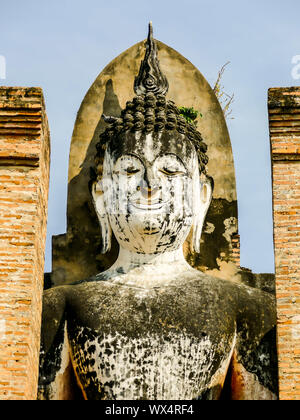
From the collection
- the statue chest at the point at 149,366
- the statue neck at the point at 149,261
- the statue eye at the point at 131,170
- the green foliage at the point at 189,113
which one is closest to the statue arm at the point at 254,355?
the statue chest at the point at 149,366

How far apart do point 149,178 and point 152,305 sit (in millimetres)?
1342

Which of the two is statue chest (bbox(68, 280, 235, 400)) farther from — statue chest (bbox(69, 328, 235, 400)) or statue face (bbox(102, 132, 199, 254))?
statue face (bbox(102, 132, 199, 254))

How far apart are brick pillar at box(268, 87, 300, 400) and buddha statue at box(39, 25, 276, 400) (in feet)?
3.60

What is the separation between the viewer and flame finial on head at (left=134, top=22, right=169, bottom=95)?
1472cm

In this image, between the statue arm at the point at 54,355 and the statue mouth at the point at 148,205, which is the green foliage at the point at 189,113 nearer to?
the statue mouth at the point at 148,205

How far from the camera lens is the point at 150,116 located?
14.1 metres

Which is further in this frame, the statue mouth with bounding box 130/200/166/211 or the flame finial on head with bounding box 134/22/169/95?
the flame finial on head with bounding box 134/22/169/95

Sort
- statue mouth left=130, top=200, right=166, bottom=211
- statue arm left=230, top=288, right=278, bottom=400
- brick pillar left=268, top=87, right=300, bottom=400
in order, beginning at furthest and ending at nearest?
statue mouth left=130, top=200, right=166, bottom=211 → statue arm left=230, top=288, right=278, bottom=400 → brick pillar left=268, top=87, right=300, bottom=400

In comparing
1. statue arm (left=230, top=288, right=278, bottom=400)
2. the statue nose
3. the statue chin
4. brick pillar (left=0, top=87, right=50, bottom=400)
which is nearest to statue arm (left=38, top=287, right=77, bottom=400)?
brick pillar (left=0, top=87, right=50, bottom=400)

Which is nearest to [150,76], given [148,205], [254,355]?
[148,205]

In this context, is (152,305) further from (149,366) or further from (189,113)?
(189,113)

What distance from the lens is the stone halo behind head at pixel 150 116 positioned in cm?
1414

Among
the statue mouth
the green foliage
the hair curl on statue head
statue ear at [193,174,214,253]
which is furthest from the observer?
the green foliage

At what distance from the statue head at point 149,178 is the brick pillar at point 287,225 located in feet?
4.24
